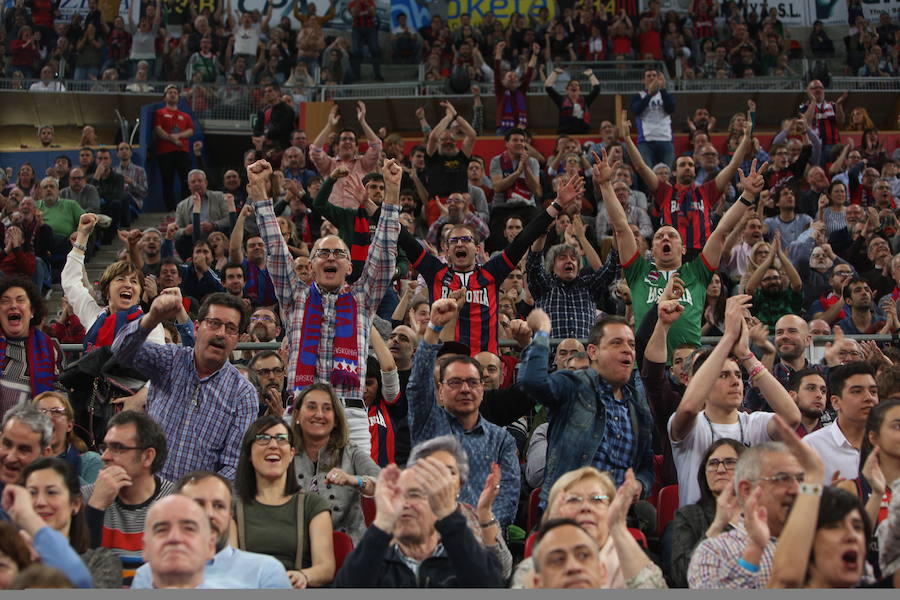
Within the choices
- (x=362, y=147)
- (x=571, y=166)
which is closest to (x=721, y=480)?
(x=571, y=166)

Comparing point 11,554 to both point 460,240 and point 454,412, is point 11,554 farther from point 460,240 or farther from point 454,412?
point 460,240

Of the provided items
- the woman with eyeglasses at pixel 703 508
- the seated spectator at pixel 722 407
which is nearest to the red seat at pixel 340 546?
the woman with eyeglasses at pixel 703 508

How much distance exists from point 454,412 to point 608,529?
128cm

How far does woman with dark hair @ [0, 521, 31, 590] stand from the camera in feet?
10.7

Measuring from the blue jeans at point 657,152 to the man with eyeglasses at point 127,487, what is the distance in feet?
29.9

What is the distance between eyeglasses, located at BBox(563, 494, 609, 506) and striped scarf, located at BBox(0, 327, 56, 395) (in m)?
2.99

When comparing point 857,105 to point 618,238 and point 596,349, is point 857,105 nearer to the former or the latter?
point 618,238

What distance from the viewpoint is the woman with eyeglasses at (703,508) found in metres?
4.32

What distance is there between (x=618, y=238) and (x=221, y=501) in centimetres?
347

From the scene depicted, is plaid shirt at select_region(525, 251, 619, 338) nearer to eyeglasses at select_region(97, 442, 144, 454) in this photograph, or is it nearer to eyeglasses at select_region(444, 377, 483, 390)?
eyeglasses at select_region(444, 377, 483, 390)

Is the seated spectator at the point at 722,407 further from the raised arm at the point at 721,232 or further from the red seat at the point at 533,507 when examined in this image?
the raised arm at the point at 721,232

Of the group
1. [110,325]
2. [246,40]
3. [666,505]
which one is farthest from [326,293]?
[246,40]

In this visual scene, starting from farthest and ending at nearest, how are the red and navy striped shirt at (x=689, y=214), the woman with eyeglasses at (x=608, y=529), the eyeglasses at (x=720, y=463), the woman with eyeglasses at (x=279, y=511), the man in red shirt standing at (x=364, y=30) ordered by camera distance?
the man in red shirt standing at (x=364, y=30)
the red and navy striped shirt at (x=689, y=214)
the eyeglasses at (x=720, y=463)
the woman with eyeglasses at (x=279, y=511)
the woman with eyeglasses at (x=608, y=529)

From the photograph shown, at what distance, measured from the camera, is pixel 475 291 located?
652 cm
